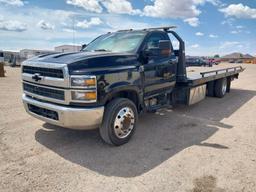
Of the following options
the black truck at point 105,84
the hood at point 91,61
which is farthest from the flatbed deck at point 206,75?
the hood at point 91,61

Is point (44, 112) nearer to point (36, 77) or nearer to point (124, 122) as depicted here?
point (36, 77)

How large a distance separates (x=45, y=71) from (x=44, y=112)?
704 mm

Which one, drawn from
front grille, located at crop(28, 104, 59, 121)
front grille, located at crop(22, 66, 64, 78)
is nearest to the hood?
front grille, located at crop(22, 66, 64, 78)

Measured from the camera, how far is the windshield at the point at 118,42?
4.87 meters

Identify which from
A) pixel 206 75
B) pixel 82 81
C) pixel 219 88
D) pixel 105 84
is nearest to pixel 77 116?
pixel 82 81

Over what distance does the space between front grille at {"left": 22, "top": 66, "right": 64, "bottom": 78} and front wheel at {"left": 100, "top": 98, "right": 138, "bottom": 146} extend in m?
0.97

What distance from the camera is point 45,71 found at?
12.8 ft

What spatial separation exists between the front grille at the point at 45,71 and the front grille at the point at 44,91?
24 cm

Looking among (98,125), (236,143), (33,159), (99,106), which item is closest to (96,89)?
(99,106)

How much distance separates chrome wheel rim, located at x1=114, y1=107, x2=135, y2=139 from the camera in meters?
4.12

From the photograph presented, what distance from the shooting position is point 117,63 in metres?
4.07

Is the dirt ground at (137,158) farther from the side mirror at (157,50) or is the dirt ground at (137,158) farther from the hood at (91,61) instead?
the side mirror at (157,50)

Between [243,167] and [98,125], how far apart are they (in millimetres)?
2374

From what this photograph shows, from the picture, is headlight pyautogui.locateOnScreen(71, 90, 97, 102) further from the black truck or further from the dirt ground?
the dirt ground
